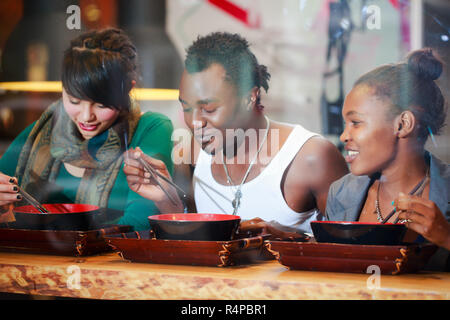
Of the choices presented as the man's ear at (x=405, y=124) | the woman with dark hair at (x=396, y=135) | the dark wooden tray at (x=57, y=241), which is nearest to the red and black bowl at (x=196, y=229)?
the dark wooden tray at (x=57, y=241)

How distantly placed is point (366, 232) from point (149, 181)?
0.83 meters

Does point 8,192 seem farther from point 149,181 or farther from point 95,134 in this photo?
point 149,181

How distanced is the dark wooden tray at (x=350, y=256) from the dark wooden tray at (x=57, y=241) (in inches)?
21.4

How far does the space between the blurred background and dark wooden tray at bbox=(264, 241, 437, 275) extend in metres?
0.35

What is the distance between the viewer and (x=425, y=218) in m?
1.25

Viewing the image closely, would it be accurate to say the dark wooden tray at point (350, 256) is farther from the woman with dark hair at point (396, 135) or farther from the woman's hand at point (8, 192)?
the woman's hand at point (8, 192)

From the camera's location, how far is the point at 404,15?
146 cm

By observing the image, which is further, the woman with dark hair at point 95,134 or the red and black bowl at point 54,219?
the woman with dark hair at point 95,134

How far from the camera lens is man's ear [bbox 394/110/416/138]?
141 centimetres

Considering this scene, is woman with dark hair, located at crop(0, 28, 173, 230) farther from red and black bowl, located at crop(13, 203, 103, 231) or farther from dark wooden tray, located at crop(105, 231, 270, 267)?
dark wooden tray, located at crop(105, 231, 270, 267)

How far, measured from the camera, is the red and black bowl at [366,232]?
120cm

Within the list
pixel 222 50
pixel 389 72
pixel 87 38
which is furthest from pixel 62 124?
pixel 389 72

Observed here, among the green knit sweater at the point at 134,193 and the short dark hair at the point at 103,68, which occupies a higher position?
the short dark hair at the point at 103,68
